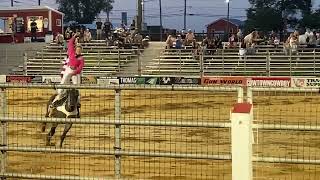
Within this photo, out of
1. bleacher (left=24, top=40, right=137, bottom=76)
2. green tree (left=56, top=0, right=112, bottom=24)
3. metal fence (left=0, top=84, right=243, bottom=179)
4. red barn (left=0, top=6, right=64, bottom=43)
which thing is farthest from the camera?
green tree (left=56, top=0, right=112, bottom=24)

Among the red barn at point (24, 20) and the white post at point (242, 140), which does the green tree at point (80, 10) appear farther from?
the white post at point (242, 140)

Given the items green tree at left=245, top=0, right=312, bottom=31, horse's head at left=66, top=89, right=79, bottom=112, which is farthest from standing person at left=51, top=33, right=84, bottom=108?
green tree at left=245, top=0, right=312, bottom=31

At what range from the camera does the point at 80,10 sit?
324 feet

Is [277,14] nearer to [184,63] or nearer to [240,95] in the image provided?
[184,63]

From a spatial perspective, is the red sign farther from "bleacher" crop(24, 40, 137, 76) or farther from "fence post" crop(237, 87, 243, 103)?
"fence post" crop(237, 87, 243, 103)

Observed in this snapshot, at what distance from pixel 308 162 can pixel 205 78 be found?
76.2 feet

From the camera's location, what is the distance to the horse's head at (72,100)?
41.6 feet

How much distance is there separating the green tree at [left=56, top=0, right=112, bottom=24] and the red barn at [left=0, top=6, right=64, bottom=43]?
4679 cm

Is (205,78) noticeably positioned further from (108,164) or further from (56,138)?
(108,164)

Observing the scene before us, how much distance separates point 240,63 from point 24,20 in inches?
890

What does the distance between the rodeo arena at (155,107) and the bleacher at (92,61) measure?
8cm

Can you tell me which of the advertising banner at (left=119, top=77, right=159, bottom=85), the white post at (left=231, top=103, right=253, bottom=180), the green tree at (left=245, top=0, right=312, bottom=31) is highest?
the green tree at (left=245, top=0, right=312, bottom=31)

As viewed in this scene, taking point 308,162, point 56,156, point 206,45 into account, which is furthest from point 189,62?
point 308,162

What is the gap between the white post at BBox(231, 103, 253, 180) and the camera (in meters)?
5.56
